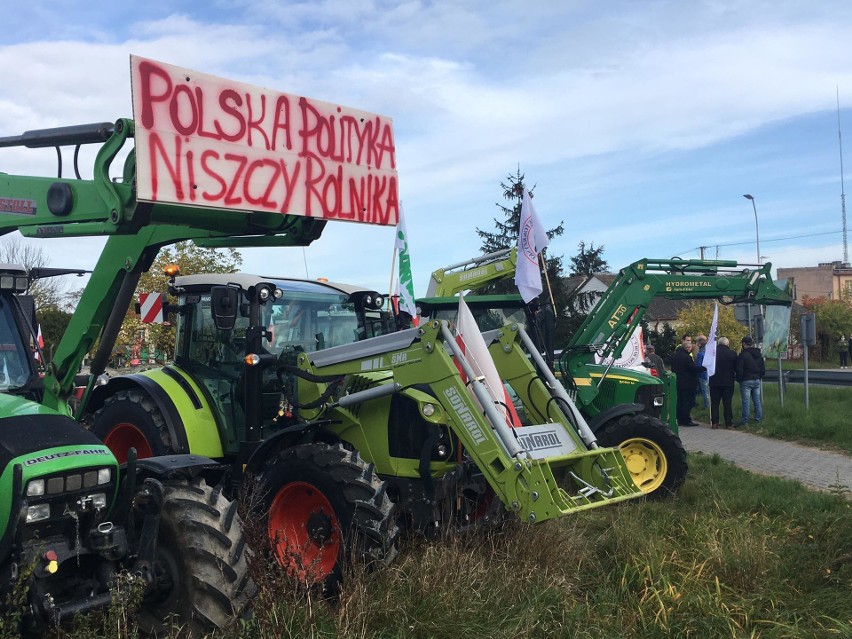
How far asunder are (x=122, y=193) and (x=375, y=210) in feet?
6.06

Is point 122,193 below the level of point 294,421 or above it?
above

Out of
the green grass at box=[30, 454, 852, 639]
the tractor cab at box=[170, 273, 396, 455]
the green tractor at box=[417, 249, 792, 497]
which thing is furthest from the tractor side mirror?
the green tractor at box=[417, 249, 792, 497]

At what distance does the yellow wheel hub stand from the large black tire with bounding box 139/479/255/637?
212 inches

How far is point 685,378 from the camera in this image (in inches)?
651

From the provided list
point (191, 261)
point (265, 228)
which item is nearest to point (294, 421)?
point (265, 228)

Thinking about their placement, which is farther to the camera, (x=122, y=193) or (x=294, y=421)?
(x=294, y=421)

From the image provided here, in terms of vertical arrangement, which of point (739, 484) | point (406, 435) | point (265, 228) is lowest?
point (739, 484)

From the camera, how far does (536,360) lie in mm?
7062

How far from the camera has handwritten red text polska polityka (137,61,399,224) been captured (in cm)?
491

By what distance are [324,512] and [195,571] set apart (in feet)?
5.11

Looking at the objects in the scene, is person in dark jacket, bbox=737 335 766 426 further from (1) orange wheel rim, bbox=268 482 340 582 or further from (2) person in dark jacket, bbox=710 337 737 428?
(1) orange wheel rim, bbox=268 482 340 582

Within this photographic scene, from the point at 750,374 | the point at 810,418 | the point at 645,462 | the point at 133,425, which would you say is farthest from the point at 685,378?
the point at 133,425

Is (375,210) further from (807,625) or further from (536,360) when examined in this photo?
(807,625)

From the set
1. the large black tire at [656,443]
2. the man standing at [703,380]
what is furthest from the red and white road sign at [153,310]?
the man standing at [703,380]
